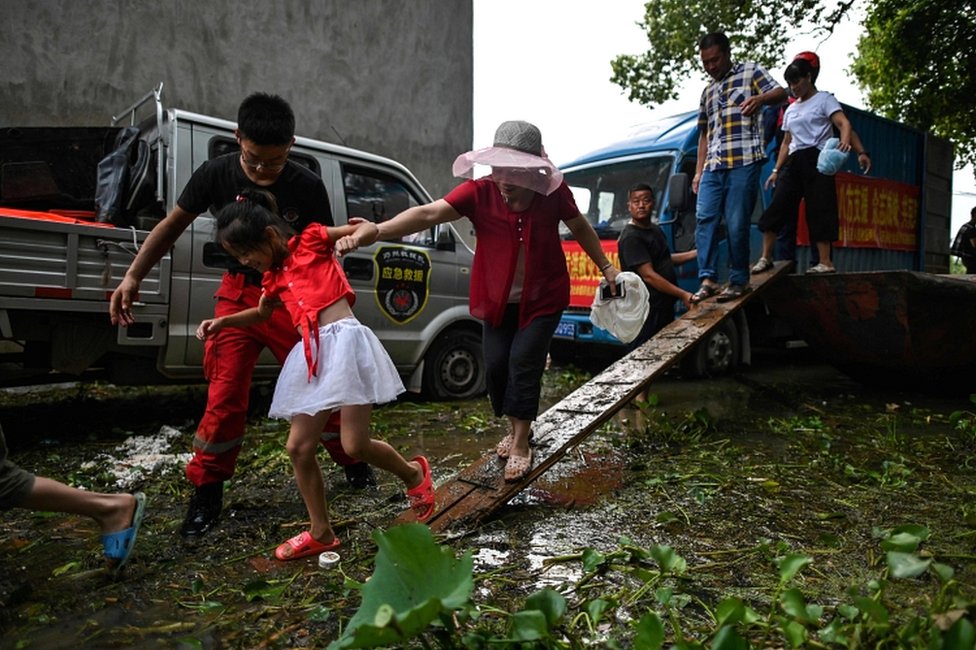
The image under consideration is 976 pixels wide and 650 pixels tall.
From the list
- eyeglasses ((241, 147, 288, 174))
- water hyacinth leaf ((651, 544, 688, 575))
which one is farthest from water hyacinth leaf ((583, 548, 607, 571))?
eyeglasses ((241, 147, 288, 174))

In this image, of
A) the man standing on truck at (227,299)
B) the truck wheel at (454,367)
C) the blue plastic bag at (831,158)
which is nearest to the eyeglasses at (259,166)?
the man standing on truck at (227,299)

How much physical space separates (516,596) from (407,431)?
2761 millimetres

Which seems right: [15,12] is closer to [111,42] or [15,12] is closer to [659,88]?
[111,42]

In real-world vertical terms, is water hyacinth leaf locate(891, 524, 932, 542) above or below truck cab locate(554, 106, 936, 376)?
below

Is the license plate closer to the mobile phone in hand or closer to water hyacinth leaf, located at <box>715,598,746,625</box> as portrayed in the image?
the mobile phone in hand

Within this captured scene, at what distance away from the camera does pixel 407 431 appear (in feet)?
15.9

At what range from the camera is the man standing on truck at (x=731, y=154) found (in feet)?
15.0

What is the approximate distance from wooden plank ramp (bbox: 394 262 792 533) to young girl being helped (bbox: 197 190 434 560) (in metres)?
0.38

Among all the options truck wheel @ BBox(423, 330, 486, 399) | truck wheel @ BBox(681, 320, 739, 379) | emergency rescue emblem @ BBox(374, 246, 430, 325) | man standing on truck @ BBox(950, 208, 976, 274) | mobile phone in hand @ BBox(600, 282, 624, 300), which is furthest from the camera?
man standing on truck @ BBox(950, 208, 976, 274)

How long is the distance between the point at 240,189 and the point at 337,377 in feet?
3.32

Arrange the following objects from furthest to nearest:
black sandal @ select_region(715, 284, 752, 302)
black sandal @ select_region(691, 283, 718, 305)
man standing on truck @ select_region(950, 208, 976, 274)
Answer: man standing on truck @ select_region(950, 208, 976, 274)
black sandal @ select_region(691, 283, 718, 305)
black sandal @ select_region(715, 284, 752, 302)

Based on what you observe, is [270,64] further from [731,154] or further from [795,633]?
[795,633]

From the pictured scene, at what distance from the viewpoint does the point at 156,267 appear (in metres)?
4.27

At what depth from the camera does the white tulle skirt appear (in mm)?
2375
